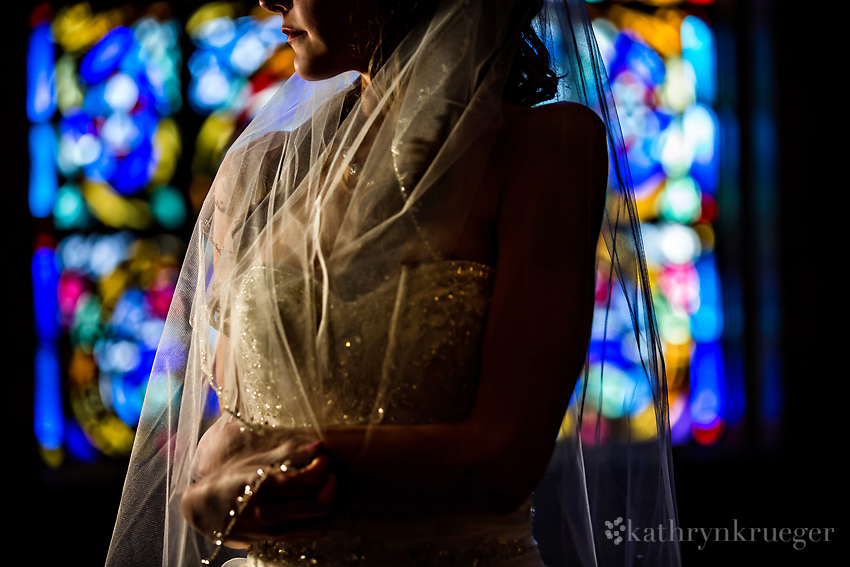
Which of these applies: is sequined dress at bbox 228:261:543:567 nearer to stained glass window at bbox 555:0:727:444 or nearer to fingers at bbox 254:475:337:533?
fingers at bbox 254:475:337:533

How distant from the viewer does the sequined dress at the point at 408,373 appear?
758 millimetres

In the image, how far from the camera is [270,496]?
644 millimetres

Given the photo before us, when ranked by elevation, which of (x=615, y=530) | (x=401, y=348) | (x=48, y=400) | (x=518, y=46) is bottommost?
(x=48, y=400)

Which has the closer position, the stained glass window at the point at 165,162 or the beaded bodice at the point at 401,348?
the beaded bodice at the point at 401,348

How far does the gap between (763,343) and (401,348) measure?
281 centimetres

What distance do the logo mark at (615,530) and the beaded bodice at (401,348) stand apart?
1.15 feet

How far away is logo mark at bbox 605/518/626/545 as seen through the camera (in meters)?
0.93

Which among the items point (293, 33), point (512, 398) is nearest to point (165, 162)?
point (293, 33)

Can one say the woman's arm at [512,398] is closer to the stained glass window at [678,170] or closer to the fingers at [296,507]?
the fingers at [296,507]

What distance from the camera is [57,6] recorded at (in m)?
3.07

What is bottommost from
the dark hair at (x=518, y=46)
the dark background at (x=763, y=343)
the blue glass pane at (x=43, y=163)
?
the dark background at (x=763, y=343)

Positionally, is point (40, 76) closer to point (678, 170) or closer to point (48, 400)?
point (48, 400)

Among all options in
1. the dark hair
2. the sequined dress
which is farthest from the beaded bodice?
the dark hair

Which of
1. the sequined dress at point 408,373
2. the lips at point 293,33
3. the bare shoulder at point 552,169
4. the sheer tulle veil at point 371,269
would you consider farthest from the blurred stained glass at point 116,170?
the bare shoulder at point 552,169
